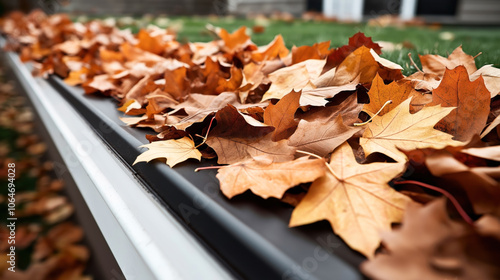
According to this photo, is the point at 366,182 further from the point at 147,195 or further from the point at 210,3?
the point at 210,3

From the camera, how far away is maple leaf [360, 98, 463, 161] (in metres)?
0.54

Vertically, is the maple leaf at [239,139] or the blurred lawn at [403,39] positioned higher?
the maple leaf at [239,139]

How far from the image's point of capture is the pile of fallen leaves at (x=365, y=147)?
1.14 ft

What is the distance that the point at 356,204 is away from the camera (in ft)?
1.47

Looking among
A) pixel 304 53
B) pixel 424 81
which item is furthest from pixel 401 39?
pixel 424 81

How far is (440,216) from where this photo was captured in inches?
14.1

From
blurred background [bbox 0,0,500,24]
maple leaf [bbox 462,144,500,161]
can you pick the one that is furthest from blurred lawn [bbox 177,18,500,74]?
blurred background [bbox 0,0,500,24]

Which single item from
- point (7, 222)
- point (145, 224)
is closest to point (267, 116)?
point (145, 224)

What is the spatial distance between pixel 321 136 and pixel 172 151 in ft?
0.94

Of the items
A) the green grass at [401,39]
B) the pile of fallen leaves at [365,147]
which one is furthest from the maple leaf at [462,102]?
the green grass at [401,39]

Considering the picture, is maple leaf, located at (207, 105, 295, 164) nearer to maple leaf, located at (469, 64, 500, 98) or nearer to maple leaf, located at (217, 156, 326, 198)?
maple leaf, located at (217, 156, 326, 198)

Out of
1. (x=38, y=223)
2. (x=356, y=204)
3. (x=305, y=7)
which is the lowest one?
(x=38, y=223)

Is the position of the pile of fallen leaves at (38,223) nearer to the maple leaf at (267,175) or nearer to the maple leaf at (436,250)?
the maple leaf at (267,175)

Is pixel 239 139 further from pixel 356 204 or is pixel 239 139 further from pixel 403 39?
pixel 403 39
